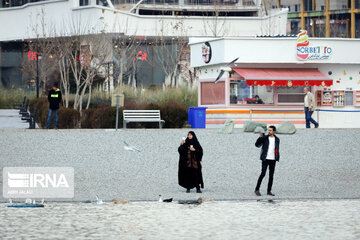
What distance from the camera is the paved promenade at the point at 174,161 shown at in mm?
20266

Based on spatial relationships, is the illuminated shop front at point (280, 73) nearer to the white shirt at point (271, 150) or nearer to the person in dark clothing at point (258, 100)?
the person in dark clothing at point (258, 100)

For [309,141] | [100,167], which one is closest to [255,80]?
[309,141]

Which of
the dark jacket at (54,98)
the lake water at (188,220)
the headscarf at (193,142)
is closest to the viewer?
the lake water at (188,220)

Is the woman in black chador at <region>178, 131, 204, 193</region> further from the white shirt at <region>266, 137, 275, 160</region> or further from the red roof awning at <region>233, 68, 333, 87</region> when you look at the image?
the red roof awning at <region>233, 68, 333, 87</region>

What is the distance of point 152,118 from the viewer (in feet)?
119

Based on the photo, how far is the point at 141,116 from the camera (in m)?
36.0

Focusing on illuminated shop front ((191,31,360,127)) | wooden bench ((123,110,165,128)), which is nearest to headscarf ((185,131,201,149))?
wooden bench ((123,110,165,128))

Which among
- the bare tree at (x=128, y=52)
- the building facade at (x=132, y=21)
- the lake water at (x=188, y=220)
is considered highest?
the building facade at (x=132, y=21)

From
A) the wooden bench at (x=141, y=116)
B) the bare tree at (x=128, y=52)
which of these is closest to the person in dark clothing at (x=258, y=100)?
the wooden bench at (x=141, y=116)

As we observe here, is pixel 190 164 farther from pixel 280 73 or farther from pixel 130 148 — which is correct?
pixel 280 73

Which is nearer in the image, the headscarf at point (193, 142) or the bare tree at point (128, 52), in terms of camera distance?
the headscarf at point (193, 142)

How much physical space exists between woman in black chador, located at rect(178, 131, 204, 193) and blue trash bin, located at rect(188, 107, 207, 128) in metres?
18.0

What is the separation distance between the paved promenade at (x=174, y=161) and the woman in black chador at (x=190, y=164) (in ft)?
1.03

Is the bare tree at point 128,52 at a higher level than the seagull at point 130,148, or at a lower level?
higher
